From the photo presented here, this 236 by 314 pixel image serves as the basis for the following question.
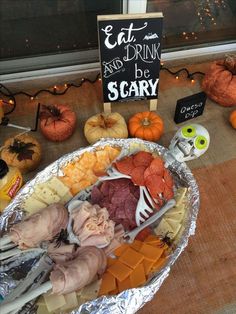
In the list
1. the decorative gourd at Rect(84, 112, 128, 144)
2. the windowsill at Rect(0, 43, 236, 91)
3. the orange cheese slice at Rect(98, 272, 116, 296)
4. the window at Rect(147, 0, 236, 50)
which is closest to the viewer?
the orange cheese slice at Rect(98, 272, 116, 296)

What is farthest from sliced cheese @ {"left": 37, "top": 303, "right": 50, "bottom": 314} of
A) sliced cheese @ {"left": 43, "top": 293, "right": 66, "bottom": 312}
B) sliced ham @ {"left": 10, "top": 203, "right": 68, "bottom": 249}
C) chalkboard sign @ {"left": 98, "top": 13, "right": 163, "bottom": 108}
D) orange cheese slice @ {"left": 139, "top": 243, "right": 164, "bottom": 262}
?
chalkboard sign @ {"left": 98, "top": 13, "right": 163, "bottom": 108}

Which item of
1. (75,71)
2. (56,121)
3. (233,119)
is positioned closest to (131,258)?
(56,121)

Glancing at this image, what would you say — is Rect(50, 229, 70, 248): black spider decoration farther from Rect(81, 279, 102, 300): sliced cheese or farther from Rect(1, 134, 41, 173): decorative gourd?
Rect(1, 134, 41, 173): decorative gourd

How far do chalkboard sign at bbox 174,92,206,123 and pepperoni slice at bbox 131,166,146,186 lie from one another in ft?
0.97

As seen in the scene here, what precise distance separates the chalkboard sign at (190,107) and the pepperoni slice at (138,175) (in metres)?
0.30

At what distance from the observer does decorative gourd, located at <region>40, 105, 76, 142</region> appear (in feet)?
3.14

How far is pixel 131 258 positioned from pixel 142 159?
0.78 ft

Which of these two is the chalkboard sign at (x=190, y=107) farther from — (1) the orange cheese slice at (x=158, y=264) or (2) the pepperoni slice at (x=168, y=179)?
(1) the orange cheese slice at (x=158, y=264)

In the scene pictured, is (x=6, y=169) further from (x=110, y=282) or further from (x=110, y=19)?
(x=110, y=19)

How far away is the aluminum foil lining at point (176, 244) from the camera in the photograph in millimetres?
605

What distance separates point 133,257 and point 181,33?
96 centimetres

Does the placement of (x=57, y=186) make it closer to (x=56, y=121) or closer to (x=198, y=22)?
(x=56, y=121)

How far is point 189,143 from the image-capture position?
0.85 m

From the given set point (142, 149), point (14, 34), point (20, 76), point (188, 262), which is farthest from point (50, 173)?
point (14, 34)
